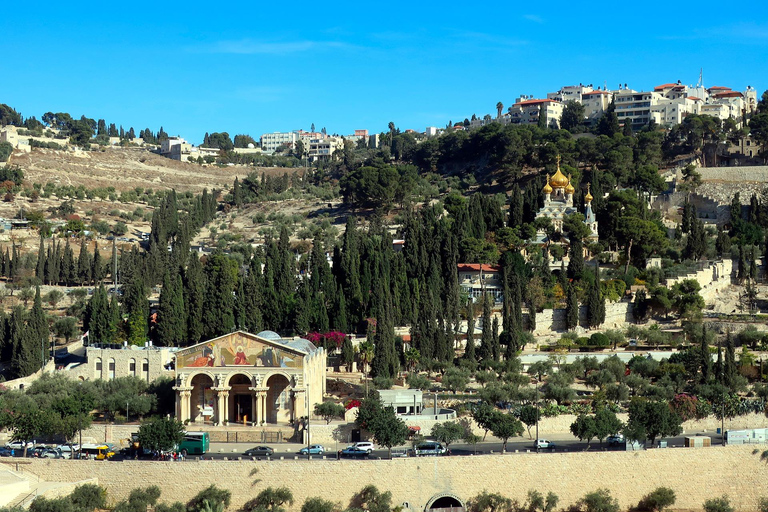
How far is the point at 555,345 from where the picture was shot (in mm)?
64188

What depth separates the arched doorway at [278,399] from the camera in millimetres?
53344

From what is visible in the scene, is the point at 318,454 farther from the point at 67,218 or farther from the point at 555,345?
the point at 67,218

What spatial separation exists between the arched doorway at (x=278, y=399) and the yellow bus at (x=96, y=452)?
27.0ft

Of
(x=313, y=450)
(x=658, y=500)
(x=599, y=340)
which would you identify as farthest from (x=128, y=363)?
(x=658, y=500)

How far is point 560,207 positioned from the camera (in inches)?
3187

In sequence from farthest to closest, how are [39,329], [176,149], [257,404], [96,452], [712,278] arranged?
[176,149] → [712,278] → [39,329] → [257,404] → [96,452]

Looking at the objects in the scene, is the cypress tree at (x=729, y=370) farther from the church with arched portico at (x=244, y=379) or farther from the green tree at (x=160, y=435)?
the green tree at (x=160, y=435)

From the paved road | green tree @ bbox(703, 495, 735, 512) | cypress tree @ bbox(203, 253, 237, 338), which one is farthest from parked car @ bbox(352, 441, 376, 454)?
cypress tree @ bbox(203, 253, 237, 338)

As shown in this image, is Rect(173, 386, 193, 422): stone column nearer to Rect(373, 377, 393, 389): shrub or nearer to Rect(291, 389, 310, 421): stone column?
Rect(291, 389, 310, 421): stone column

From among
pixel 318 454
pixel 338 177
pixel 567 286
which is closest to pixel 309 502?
pixel 318 454

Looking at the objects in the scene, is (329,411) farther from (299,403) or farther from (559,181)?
(559,181)

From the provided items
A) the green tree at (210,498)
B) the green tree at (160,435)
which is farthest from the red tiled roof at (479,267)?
the green tree at (210,498)

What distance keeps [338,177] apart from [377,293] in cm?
6569

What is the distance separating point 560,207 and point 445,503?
129ft
